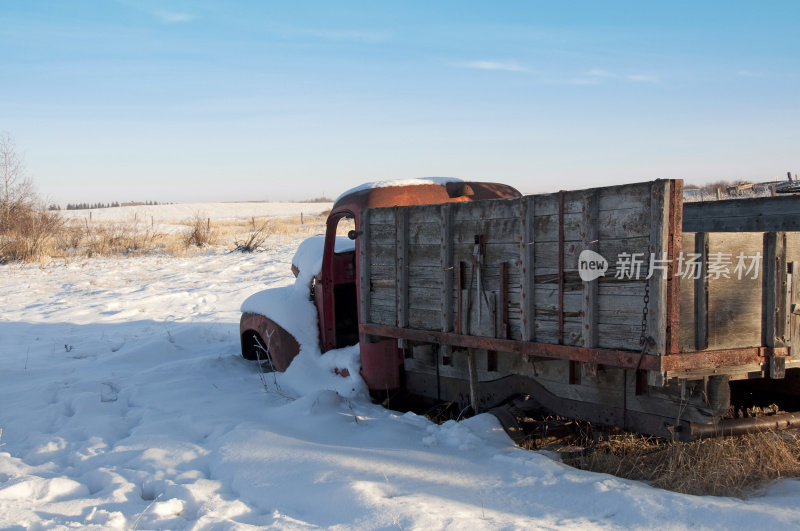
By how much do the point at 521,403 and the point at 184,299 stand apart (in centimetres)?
889

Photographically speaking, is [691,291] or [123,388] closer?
[691,291]

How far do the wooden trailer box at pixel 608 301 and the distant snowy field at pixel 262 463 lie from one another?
511 mm

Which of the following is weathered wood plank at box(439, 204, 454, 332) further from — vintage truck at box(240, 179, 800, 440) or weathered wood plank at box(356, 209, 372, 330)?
weathered wood plank at box(356, 209, 372, 330)

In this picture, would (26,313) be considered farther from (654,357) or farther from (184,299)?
(654,357)

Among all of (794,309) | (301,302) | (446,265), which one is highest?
(446,265)

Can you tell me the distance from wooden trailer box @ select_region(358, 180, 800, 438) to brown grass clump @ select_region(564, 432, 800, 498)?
0.26 m

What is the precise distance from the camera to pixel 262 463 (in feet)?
13.3

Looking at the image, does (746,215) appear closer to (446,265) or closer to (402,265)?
(446,265)

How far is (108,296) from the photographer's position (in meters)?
12.5

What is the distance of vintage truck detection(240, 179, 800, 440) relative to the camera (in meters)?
3.34

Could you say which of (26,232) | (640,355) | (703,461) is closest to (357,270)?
(640,355)

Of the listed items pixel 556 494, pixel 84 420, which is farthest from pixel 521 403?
pixel 84 420

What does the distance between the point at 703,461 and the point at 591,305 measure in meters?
1.21

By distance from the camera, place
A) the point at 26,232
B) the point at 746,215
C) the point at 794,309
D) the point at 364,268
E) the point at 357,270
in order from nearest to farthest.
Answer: the point at 794,309, the point at 364,268, the point at 746,215, the point at 357,270, the point at 26,232
